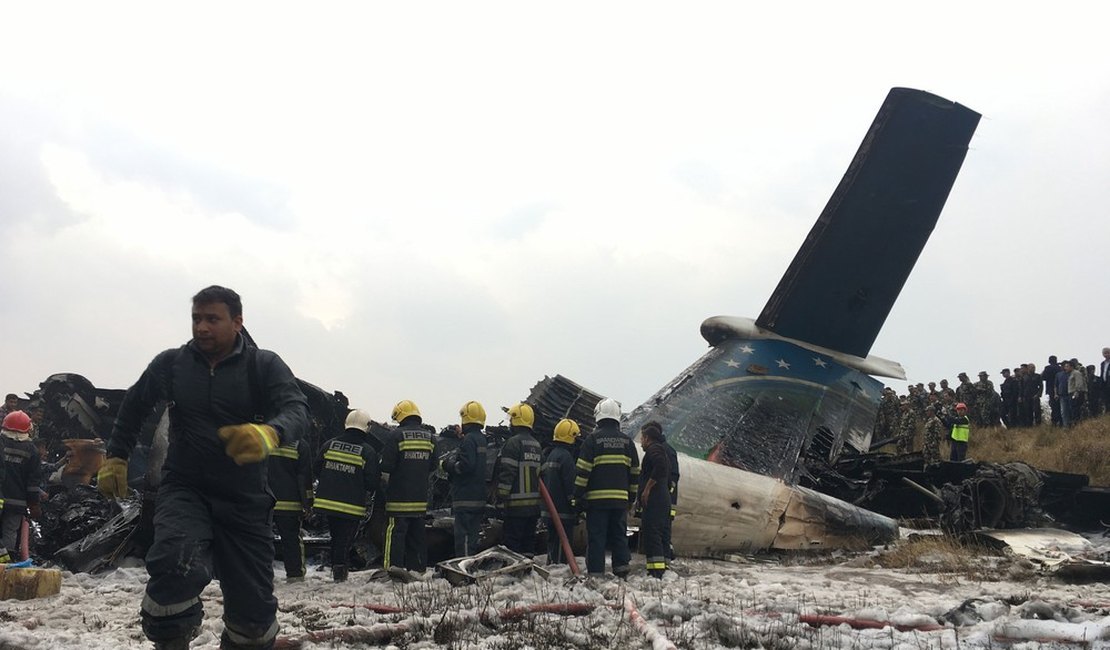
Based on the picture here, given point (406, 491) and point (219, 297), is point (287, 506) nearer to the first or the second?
point (406, 491)

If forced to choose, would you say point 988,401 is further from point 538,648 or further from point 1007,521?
point 538,648

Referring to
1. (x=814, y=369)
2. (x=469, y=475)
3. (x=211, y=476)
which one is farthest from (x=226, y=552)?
(x=814, y=369)

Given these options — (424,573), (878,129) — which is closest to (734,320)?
(878,129)

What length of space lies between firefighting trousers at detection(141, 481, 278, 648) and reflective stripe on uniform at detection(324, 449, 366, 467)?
14.2 feet

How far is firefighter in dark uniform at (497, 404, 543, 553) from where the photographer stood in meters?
8.82

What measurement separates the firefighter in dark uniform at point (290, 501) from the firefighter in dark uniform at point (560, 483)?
230cm

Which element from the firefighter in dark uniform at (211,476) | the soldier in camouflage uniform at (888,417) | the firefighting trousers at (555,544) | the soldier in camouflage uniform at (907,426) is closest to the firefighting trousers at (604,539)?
the firefighting trousers at (555,544)

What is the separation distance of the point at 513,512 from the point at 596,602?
328cm

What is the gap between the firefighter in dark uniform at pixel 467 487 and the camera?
8.66 meters

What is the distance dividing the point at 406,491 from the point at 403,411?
80 centimetres

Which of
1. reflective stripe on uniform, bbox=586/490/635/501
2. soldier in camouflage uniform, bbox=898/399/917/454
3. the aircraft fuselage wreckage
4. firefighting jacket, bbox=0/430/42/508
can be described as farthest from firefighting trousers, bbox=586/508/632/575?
soldier in camouflage uniform, bbox=898/399/917/454

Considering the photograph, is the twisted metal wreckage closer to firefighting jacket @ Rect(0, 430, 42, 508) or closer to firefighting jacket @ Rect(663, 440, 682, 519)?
firefighting jacket @ Rect(663, 440, 682, 519)

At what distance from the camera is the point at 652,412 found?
1054 centimetres

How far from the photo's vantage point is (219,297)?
396cm
